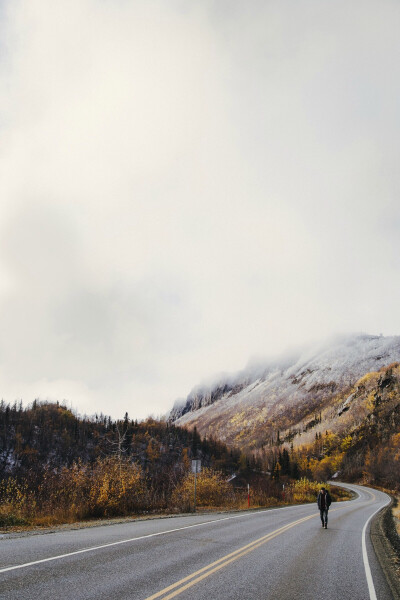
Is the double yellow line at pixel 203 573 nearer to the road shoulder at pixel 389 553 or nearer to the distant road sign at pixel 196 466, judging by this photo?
the road shoulder at pixel 389 553

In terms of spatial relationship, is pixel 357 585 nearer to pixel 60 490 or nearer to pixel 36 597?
Answer: pixel 36 597

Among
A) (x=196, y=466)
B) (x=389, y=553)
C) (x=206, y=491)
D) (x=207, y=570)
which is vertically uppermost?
(x=196, y=466)

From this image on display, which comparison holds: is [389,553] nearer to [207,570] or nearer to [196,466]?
[207,570]

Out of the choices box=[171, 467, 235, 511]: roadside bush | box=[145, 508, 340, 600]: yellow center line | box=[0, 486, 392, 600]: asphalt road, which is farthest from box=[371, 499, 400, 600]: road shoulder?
box=[171, 467, 235, 511]: roadside bush

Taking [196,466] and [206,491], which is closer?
[196,466]

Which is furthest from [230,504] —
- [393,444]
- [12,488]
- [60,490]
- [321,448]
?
[321,448]

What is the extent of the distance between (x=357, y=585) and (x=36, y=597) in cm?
617

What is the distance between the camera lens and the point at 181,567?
7984mm

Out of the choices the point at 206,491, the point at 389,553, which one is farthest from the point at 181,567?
the point at 206,491

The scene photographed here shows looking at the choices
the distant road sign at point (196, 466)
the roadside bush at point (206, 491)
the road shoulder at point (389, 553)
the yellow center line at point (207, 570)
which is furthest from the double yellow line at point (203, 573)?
the roadside bush at point (206, 491)

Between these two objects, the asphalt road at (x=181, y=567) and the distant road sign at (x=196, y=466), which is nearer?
the asphalt road at (x=181, y=567)

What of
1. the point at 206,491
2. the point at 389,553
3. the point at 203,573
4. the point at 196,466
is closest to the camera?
the point at 203,573

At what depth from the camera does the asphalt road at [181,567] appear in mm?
6316

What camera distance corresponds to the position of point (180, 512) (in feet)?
69.8
